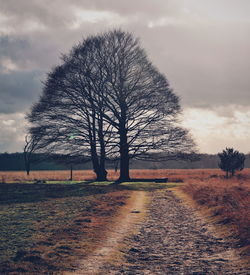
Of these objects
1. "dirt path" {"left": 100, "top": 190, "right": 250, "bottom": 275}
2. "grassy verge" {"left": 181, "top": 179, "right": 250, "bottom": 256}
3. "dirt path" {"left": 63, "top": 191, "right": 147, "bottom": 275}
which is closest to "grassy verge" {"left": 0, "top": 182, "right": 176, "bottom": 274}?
"dirt path" {"left": 63, "top": 191, "right": 147, "bottom": 275}

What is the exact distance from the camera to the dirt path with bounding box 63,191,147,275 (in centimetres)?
727

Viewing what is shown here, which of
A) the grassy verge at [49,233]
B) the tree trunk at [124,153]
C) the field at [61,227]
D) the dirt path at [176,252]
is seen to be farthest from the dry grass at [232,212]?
the tree trunk at [124,153]

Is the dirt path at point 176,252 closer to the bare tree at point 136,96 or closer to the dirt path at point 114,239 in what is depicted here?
the dirt path at point 114,239

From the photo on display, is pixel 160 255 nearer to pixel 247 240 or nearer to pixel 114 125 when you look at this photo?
pixel 247 240

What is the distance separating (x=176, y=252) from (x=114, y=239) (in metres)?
2.03

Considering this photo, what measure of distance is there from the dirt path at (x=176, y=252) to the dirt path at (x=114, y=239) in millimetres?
244

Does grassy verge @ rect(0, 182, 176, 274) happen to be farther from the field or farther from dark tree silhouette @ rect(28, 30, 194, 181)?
dark tree silhouette @ rect(28, 30, 194, 181)

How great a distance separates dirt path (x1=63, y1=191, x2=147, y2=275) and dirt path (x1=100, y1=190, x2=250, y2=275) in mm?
244

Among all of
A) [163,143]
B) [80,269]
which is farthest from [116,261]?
[163,143]

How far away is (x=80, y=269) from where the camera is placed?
7133mm

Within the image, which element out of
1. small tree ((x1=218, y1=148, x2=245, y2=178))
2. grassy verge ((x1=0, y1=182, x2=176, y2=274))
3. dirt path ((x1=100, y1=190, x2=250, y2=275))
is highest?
small tree ((x1=218, y1=148, x2=245, y2=178))

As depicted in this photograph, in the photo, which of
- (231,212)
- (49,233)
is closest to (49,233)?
(49,233)

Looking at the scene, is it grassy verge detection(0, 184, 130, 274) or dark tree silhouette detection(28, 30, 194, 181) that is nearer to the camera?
grassy verge detection(0, 184, 130, 274)

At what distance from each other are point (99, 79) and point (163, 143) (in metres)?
8.41
